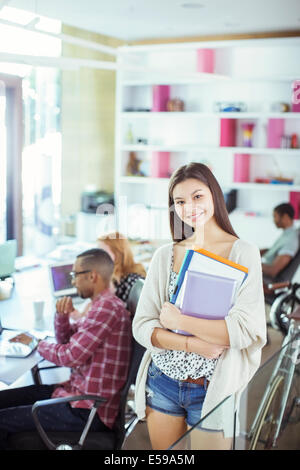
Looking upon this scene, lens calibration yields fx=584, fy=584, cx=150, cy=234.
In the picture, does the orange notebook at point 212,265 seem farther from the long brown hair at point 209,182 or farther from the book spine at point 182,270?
the long brown hair at point 209,182

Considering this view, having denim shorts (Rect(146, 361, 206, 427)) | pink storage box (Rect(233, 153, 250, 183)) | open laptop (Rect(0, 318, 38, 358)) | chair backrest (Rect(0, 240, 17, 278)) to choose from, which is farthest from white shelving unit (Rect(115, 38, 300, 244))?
denim shorts (Rect(146, 361, 206, 427))

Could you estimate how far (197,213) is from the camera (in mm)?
1664

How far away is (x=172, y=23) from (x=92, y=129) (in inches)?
58.9

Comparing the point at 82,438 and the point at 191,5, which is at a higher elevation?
the point at 191,5

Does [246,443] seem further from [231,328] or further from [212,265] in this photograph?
[212,265]

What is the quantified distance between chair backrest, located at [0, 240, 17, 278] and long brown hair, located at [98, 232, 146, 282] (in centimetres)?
54

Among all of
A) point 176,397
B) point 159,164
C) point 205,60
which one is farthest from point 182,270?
point 205,60

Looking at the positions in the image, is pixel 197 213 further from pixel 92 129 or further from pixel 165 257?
pixel 92 129

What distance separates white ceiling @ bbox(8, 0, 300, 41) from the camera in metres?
4.32

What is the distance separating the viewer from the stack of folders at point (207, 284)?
155 cm

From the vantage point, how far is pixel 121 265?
9.53 ft

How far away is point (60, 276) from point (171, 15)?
2.73 m

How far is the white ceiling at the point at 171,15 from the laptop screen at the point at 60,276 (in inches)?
72.7
